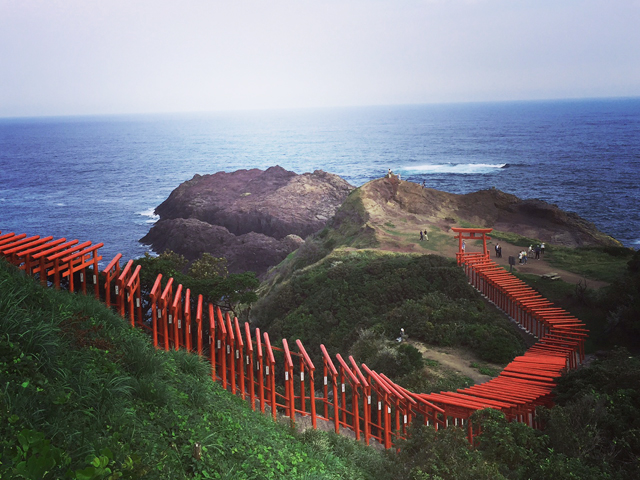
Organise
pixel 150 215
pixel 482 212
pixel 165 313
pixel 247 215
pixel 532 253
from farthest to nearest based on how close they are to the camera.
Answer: pixel 150 215 → pixel 247 215 → pixel 482 212 → pixel 532 253 → pixel 165 313

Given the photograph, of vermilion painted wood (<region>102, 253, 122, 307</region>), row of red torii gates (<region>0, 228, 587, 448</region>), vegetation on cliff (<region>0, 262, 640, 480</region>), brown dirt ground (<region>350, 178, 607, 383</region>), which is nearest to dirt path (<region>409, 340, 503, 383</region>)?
brown dirt ground (<region>350, 178, 607, 383</region>)

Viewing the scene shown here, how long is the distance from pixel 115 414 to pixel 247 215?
62.3 m

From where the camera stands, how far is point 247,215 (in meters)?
69.9

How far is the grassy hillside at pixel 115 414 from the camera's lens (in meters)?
6.87

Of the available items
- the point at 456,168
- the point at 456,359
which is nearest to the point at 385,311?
the point at 456,359

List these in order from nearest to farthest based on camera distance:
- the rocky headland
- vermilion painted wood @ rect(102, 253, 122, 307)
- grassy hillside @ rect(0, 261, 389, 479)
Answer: grassy hillside @ rect(0, 261, 389, 479), vermilion painted wood @ rect(102, 253, 122, 307), the rocky headland

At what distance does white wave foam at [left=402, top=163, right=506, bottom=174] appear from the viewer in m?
121

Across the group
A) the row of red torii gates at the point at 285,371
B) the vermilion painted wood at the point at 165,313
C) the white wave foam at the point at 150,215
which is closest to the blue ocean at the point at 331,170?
the white wave foam at the point at 150,215

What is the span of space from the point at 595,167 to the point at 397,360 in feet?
359

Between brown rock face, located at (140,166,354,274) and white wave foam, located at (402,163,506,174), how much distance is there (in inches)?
1892

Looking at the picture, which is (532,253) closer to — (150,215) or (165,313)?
(165,313)

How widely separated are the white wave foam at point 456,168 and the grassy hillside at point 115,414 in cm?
11316

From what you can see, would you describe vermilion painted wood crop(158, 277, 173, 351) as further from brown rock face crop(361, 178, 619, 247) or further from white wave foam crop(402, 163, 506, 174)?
white wave foam crop(402, 163, 506, 174)

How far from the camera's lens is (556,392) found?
1442 cm
